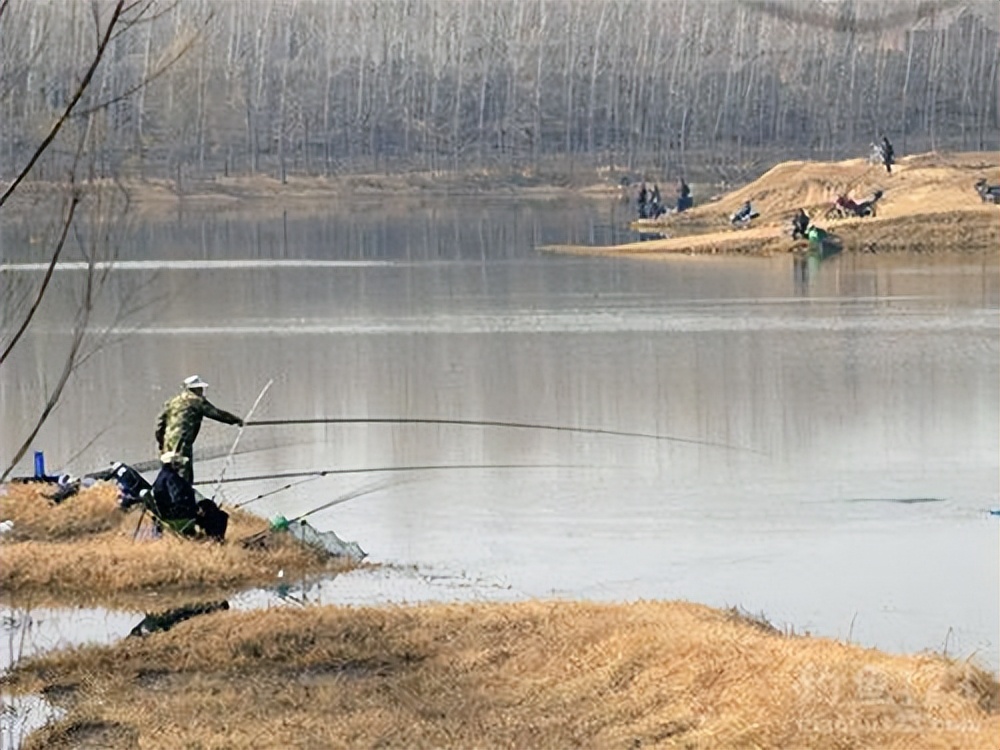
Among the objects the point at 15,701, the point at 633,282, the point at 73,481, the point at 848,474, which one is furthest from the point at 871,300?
the point at 15,701

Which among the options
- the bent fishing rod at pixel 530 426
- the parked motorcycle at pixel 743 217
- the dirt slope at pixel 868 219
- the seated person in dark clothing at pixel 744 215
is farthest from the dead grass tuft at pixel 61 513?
the seated person in dark clothing at pixel 744 215

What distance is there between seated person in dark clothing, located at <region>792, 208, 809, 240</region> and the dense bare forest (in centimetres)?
3590

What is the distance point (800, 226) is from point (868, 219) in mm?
1909

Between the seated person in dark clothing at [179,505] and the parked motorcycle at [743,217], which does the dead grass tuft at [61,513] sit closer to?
the seated person in dark clothing at [179,505]

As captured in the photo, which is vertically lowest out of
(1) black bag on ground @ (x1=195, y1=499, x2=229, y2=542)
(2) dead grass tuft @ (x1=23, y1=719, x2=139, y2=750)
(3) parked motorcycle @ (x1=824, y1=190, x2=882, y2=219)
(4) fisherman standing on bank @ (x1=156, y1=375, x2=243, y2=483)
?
(3) parked motorcycle @ (x1=824, y1=190, x2=882, y2=219)

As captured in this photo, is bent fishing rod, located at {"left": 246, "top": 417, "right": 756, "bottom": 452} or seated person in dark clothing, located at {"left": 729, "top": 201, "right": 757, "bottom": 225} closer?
bent fishing rod, located at {"left": 246, "top": 417, "right": 756, "bottom": 452}

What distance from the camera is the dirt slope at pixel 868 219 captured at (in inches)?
1946

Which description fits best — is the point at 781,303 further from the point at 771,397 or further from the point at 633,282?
the point at 771,397

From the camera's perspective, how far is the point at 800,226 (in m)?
50.0

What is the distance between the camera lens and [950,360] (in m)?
25.7

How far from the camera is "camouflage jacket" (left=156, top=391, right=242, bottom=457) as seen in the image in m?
14.0

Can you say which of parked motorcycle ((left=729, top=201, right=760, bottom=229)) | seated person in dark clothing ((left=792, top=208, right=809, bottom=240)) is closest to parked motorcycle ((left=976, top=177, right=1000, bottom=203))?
seated person in dark clothing ((left=792, top=208, right=809, bottom=240))

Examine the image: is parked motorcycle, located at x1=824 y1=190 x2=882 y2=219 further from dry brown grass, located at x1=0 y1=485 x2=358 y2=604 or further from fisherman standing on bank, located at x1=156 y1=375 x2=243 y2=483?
fisherman standing on bank, located at x1=156 y1=375 x2=243 y2=483

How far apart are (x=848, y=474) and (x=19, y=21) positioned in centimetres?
1066
